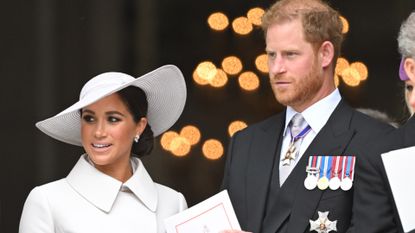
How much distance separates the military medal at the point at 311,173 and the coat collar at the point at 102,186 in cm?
63

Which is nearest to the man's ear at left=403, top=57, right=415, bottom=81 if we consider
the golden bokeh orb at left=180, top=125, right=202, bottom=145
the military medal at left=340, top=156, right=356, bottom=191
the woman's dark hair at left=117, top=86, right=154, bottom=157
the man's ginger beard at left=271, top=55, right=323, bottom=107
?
the military medal at left=340, top=156, right=356, bottom=191

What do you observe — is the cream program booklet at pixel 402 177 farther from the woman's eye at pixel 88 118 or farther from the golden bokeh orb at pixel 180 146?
the golden bokeh orb at pixel 180 146

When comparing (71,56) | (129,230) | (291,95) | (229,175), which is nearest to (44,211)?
(129,230)

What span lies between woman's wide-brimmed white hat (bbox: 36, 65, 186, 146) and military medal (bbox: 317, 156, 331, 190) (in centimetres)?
70

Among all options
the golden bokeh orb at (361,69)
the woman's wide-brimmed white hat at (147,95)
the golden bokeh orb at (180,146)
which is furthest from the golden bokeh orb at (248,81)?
the woman's wide-brimmed white hat at (147,95)

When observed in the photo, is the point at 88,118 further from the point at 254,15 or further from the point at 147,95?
the point at 254,15

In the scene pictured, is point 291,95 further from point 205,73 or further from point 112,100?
point 205,73

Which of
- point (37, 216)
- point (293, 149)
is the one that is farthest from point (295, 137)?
point (37, 216)

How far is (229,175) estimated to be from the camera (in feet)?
14.1

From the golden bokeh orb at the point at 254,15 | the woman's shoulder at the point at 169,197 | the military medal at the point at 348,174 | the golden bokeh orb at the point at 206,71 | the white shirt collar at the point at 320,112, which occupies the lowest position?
the woman's shoulder at the point at 169,197

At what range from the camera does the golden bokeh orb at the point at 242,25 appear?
6.11 m

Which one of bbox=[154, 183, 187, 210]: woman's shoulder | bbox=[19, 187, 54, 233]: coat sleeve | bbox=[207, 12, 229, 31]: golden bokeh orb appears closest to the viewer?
bbox=[19, 187, 54, 233]: coat sleeve

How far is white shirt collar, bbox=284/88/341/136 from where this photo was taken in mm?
4156

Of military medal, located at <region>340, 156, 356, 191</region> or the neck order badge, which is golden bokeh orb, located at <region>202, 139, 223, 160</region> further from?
military medal, located at <region>340, 156, 356, 191</region>
